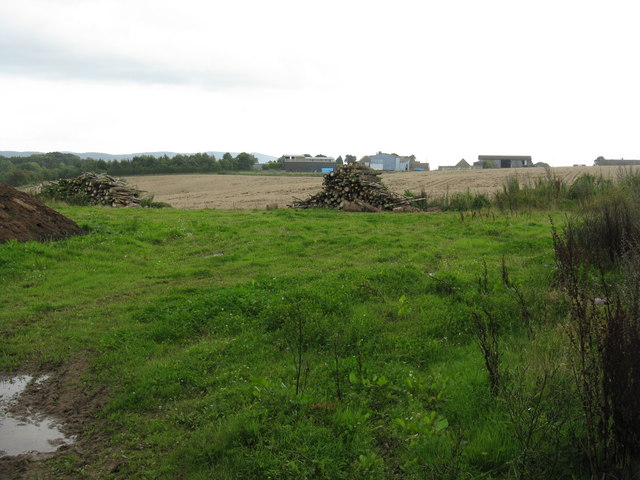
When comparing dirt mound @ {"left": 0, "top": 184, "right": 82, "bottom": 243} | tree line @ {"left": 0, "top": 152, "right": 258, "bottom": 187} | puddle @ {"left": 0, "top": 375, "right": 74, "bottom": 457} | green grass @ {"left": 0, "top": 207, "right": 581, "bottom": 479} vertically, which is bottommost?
puddle @ {"left": 0, "top": 375, "right": 74, "bottom": 457}

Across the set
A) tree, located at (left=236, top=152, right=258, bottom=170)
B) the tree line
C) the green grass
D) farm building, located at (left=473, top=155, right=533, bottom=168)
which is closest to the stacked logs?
the green grass

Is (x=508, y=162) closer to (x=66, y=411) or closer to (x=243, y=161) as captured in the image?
(x=243, y=161)

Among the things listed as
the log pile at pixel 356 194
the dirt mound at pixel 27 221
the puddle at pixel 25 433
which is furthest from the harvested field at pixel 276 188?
the puddle at pixel 25 433

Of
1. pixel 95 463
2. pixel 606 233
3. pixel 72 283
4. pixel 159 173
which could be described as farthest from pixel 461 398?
pixel 159 173

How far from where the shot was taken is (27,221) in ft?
40.5

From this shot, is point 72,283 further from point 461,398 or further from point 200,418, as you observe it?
point 461,398

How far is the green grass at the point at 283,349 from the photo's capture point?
4.04 metres

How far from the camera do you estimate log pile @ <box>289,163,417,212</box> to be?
76.1 ft

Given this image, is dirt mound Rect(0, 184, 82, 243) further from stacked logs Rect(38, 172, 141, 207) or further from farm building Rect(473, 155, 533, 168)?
farm building Rect(473, 155, 533, 168)

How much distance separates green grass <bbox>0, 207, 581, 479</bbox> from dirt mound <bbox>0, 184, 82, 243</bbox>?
2.46ft

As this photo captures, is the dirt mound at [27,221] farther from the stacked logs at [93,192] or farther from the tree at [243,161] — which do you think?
the tree at [243,161]

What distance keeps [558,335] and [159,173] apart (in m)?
74.4

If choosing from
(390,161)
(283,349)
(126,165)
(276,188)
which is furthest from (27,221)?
(390,161)

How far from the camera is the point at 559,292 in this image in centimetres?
720
